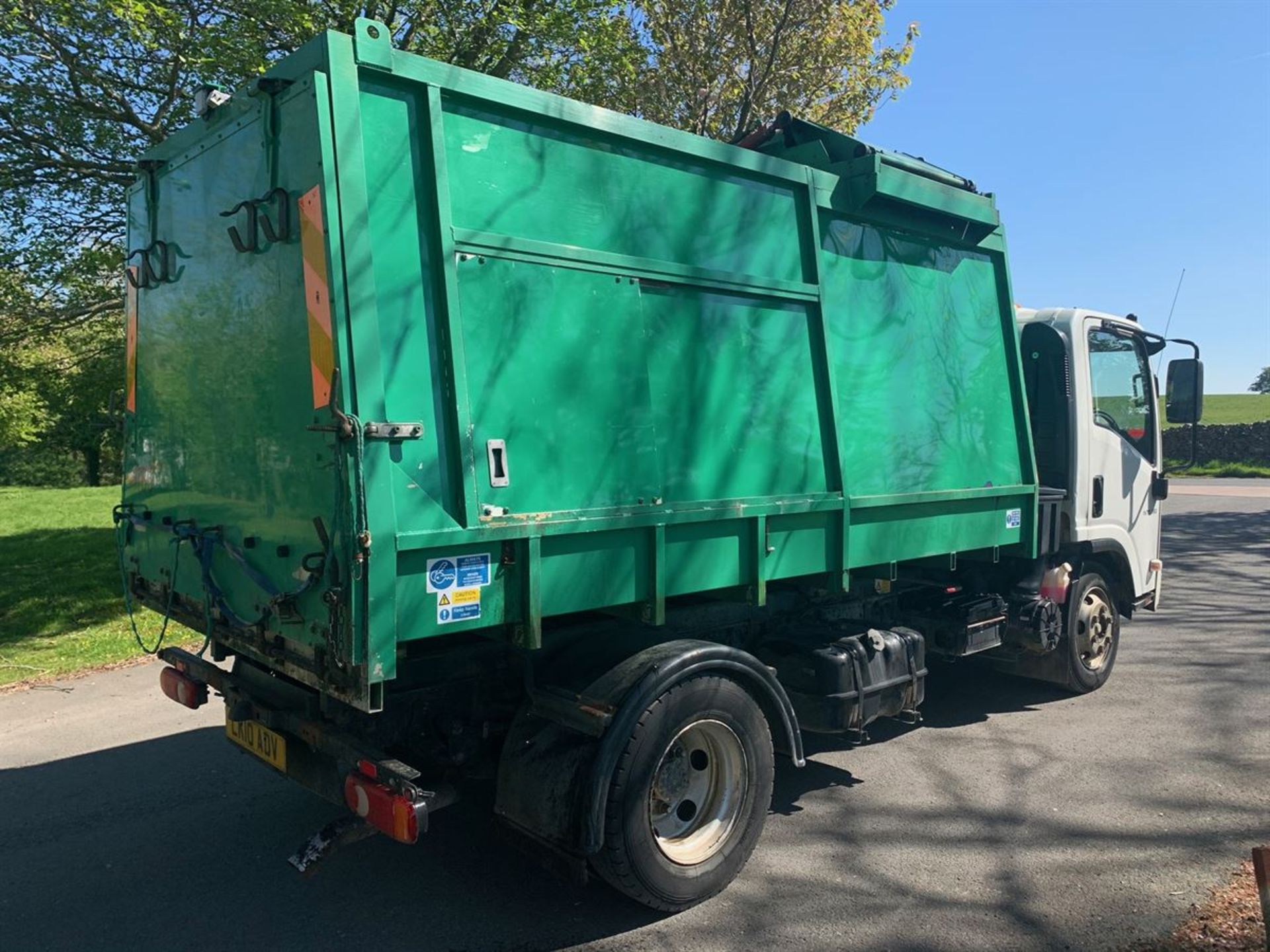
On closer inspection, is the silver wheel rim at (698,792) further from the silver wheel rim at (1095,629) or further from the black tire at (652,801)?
the silver wheel rim at (1095,629)

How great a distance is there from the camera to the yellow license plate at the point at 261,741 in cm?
352

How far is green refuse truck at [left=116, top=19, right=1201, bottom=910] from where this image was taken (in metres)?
2.81

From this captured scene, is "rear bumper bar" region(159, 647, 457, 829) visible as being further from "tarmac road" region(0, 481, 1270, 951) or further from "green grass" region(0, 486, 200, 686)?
"green grass" region(0, 486, 200, 686)

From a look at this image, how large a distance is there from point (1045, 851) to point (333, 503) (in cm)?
347

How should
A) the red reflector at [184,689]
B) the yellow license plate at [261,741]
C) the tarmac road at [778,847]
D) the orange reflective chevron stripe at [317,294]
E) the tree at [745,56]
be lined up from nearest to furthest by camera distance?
1. the orange reflective chevron stripe at [317,294]
2. the tarmac road at [778,847]
3. the yellow license plate at [261,741]
4. the red reflector at [184,689]
5. the tree at [745,56]

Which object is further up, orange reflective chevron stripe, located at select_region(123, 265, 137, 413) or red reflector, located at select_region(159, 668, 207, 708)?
orange reflective chevron stripe, located at select_region(123, 265, 137, 413)

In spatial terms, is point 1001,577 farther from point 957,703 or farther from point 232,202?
point 232,202

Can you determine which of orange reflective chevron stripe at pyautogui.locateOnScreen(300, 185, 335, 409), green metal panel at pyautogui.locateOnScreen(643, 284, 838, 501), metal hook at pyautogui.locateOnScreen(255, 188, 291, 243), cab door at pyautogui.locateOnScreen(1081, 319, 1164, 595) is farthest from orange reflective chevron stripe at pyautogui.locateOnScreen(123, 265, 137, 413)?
cab door at pyautogui.locateOnScreen(1081, 319, 1164, 595)

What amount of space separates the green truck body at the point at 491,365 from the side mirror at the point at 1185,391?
2880 mm

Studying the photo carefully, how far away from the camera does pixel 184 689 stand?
13.1ft

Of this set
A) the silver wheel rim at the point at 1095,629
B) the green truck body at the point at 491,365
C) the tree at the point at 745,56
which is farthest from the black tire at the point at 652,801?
the tree at the point at 745,56

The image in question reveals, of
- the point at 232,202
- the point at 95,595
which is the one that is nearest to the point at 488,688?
the point at 232,202

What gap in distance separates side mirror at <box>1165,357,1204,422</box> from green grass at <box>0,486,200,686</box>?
8377 millimetres

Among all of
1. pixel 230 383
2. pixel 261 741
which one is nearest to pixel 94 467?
pixel 261 741
